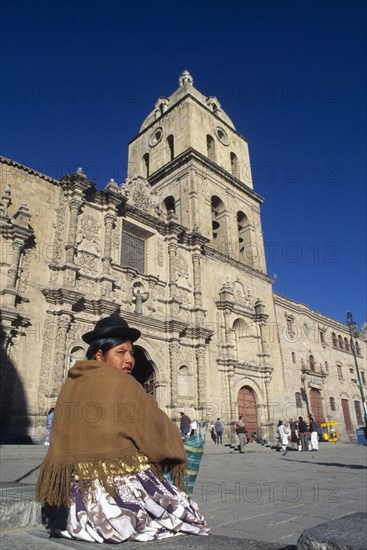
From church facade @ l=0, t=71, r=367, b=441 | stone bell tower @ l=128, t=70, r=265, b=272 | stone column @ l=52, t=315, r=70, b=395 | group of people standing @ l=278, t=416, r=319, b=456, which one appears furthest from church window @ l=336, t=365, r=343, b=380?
stone column @ l=52, t=315, r=70, b=395

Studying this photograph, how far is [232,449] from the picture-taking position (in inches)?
627

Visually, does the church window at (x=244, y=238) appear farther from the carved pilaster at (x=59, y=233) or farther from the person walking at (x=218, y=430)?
the carved pilaster at (x=59, y=233)

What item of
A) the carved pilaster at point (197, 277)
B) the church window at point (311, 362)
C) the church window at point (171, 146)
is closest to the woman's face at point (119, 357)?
the carved pilaster at point (197, 277)

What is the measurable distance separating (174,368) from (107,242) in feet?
20.2

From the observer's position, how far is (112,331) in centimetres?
263

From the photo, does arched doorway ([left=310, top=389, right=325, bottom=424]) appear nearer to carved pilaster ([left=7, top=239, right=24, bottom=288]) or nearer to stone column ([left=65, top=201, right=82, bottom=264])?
stone column ([left=65, top=201, right=82, bottom=264])

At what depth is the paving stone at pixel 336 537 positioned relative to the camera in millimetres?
1316

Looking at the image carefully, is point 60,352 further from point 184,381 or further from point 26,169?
point 26,169

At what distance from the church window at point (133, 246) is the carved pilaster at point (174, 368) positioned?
394 centimetres

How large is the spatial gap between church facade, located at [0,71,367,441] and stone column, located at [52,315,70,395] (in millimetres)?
49

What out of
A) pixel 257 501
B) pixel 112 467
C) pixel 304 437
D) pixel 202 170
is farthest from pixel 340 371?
pixel 112 467

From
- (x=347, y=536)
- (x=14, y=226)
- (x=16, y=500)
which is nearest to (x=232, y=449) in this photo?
(x=14, y=226)

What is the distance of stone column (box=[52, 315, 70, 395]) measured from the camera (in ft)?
42.3

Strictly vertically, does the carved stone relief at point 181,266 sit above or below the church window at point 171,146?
below
